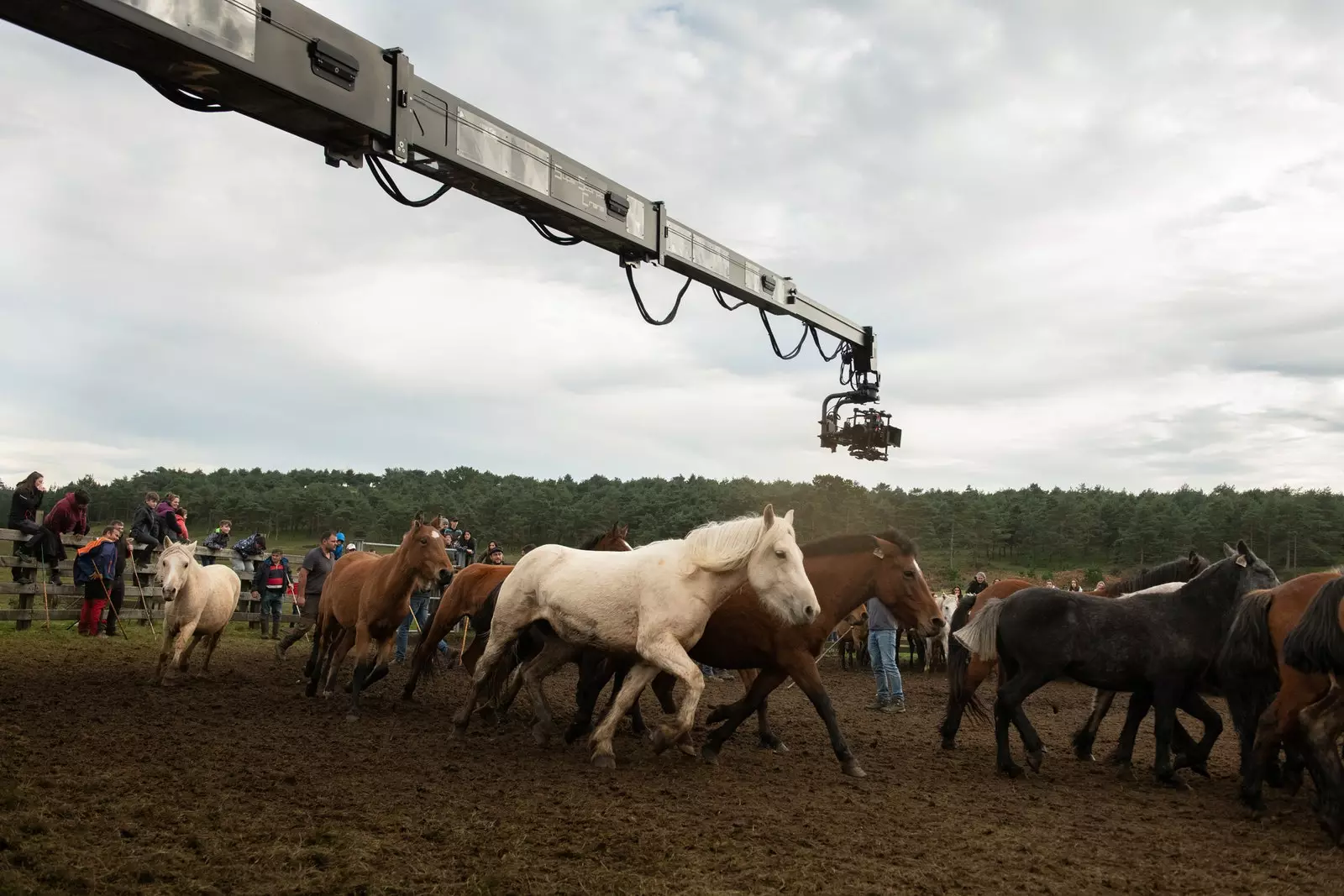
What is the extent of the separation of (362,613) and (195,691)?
240cm

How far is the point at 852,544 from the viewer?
8.60m

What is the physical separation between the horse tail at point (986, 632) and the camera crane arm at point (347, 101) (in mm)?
4089

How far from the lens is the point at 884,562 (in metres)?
8.46

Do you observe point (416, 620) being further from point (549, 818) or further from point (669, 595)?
point (549, 818)

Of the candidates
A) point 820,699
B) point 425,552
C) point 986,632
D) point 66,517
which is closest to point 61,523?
point 66,517

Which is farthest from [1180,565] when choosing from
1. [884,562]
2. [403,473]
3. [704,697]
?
[403,473]

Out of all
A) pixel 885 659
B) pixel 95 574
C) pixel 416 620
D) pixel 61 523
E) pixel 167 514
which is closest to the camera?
pixel 885 659

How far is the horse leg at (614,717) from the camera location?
7.24 m

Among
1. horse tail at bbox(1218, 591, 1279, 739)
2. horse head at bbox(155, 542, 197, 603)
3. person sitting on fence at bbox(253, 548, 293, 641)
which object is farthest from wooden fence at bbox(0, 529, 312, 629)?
horse tail at bbox(1218, 591, 1279, 739)

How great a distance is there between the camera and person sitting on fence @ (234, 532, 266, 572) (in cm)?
1886

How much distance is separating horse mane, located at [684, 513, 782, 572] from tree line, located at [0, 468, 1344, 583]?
2985cm

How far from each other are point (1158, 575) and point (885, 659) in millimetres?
3453

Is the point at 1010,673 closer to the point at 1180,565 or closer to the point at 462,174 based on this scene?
the point at 1180,565

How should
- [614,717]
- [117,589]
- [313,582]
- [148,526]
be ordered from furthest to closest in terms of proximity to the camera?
[148,526] → [117,589] → [313,582] → [614,717]
